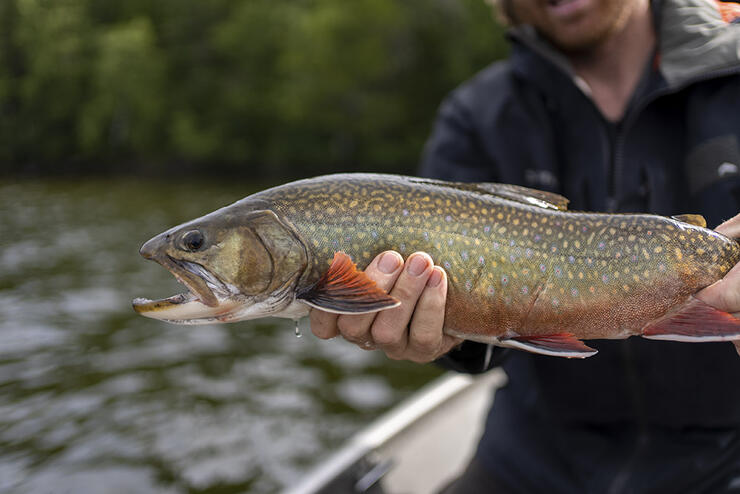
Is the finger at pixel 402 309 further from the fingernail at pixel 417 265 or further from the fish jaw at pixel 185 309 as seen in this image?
the fish jaw at pixel 185 309

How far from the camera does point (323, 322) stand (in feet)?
7.48

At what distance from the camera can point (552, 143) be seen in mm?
3156

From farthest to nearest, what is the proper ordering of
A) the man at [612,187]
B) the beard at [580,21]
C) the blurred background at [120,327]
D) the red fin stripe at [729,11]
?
the blurred background at [120,327]
the beard at [580,21]
the red fin stripe at [729,11]
the man at [612,187]

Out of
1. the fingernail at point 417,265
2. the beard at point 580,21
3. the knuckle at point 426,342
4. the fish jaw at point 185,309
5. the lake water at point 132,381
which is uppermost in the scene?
the beard at point 580,21

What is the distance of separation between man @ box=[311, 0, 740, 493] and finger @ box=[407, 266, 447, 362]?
1 centimetres

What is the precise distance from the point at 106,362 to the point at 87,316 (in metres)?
1.73

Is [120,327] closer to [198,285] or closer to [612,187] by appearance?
[198,285]

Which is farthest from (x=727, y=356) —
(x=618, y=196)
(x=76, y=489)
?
(x=76, y=489)

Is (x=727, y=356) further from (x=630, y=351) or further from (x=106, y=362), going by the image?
(x=106, y=362)

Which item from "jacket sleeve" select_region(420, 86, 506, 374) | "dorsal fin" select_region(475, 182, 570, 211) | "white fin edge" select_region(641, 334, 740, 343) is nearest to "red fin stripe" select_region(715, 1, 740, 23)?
"jacket sleeve" select_region(420, 86, 506, 374)

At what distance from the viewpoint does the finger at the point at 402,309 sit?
2086mm

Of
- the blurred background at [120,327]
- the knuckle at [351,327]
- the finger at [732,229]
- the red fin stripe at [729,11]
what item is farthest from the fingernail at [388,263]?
the blurred background at [120,327]

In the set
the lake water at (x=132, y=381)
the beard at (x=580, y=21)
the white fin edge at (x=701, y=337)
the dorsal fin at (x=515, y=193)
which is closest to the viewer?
the white fin edge at (x=701, y=337)

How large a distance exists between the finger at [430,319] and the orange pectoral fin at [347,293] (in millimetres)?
164
